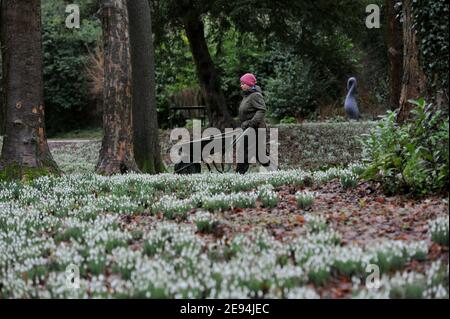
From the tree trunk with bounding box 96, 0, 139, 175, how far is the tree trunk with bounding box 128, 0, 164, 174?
5.25 feet

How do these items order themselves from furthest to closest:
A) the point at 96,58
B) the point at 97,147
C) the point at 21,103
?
1. the point at 96,58
2. the point at 97,147
3. the point at 21,103

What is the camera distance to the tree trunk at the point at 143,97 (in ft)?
46.6

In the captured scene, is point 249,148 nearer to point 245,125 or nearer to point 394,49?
point 245,125

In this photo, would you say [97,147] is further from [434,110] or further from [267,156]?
[434,110]

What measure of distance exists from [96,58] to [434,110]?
29474 mm

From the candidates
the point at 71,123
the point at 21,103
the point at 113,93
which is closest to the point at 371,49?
the point at 71,123

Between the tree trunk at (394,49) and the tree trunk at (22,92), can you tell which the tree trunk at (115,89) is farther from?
the tree trunk at (394,49)

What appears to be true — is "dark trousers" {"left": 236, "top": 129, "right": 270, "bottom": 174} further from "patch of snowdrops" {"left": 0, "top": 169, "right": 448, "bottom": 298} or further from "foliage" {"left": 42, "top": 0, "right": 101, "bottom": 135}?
"foliage" {"left": 42, "top": 0, "right": 101, "bottom": 135}

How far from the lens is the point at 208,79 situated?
23.0m

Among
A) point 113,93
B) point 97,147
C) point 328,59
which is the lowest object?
point 97,147

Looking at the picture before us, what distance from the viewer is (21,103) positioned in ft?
36.6

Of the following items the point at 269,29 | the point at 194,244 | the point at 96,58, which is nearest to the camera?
the point at 194,244

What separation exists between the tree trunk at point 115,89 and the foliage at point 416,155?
6.20 m

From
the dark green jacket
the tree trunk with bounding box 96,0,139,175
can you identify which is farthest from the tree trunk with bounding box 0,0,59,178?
the dark green jacket
